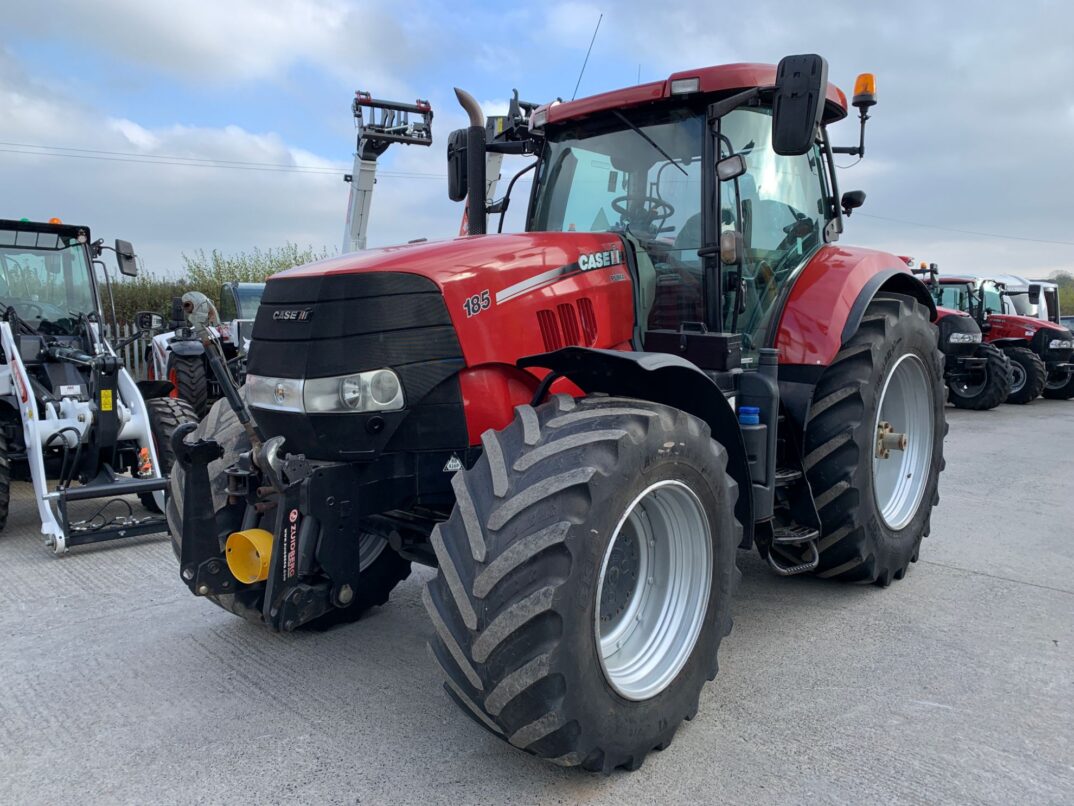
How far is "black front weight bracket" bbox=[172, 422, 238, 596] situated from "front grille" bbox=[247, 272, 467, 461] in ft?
1.28

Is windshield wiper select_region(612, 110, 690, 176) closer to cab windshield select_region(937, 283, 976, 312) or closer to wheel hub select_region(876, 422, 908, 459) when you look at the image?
wheel hub select_region(876, 422, 908, 459)

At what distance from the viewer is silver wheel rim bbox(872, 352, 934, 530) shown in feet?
15.4

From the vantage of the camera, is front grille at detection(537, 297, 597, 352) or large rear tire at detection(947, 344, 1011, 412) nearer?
front grille at detection(537, 297, 597, 352)

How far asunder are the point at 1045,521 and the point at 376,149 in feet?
29.7

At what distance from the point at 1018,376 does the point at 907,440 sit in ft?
40.1

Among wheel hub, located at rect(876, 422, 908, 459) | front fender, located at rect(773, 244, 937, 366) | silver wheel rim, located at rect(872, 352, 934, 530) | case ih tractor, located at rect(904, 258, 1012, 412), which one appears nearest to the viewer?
front fender, located at rect(773, 244, 937, 366)

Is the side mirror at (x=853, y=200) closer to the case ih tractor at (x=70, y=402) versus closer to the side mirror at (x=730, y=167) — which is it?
the side mirror at (x=730, y=167)

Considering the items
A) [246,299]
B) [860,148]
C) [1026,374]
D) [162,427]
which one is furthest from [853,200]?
[1026,374]

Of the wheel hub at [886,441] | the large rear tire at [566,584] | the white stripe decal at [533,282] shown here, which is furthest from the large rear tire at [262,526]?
the wheel hub at [886,441]

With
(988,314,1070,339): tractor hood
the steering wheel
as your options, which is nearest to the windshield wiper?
the steering wheel

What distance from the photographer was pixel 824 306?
4.01 meters

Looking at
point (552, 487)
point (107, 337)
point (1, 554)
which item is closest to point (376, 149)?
point (107, 337)

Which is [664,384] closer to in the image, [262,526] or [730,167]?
[730,167]

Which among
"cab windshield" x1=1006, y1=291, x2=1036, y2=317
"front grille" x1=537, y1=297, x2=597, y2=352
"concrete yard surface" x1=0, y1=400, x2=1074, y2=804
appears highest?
"front grille" x1=537, y1=297, x2=597, y2=352
